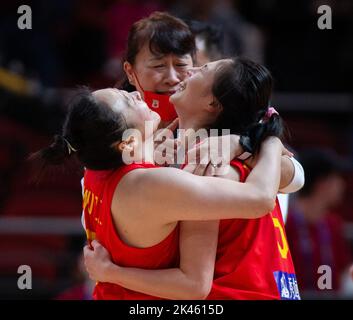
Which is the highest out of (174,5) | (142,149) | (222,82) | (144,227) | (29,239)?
(174,5)

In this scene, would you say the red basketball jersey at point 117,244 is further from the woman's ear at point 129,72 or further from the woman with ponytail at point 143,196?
the woman's ear at point 129,72

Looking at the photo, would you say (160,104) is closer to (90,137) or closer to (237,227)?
(90,137)

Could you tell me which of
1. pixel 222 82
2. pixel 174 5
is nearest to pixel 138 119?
pixel 222 82

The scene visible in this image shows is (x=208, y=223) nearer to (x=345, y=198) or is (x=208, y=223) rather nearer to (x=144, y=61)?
(x=144, y=61)

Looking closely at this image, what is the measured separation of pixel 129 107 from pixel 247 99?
41cm

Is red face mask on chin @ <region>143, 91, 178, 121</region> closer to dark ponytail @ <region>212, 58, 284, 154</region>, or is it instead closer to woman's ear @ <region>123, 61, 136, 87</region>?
woman's ear @ <region>123, 61, 136, 87</region>

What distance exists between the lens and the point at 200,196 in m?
3.25

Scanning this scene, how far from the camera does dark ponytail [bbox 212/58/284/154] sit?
347cm

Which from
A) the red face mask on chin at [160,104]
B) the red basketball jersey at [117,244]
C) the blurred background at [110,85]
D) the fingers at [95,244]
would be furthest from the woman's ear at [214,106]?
the blurred background at [110,85]

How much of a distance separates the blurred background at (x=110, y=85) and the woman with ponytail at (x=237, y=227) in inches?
54.7

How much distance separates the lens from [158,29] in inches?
159

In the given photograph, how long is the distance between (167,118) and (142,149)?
1.80 feet

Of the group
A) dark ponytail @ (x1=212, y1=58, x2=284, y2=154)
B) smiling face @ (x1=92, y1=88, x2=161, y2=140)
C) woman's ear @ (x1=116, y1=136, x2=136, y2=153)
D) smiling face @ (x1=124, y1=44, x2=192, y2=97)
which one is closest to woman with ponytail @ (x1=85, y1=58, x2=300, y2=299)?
dark ponytail @ (x1=212, y1=58, x2=284, y2=154)

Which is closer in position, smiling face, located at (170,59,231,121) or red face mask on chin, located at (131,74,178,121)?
smiling face, located at (170,59,231,121)
